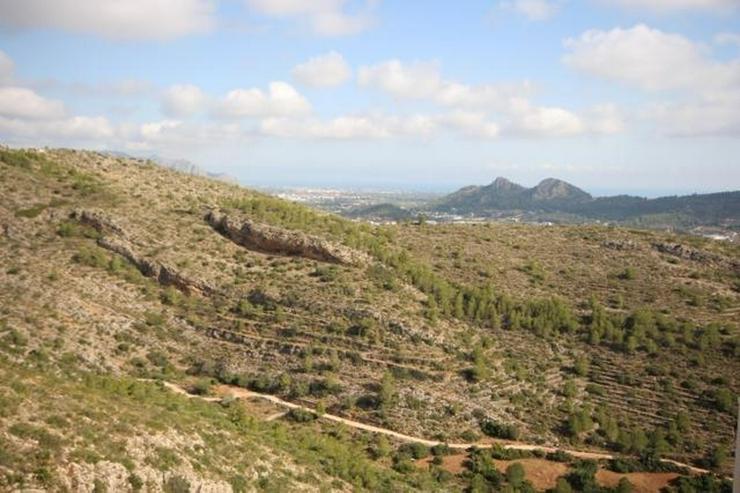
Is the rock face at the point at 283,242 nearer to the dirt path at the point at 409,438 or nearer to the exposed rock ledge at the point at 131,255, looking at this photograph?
the exposed rock ledge at the point at 131,255

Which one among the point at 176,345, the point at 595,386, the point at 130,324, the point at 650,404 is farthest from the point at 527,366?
the point at 130,324

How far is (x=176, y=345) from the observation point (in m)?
36.6

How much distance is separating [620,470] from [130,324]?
29022 millimetres

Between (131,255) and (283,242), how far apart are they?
1066cm

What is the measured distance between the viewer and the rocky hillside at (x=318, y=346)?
2552 cm

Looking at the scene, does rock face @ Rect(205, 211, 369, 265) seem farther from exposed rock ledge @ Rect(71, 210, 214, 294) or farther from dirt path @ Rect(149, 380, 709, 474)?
dirt path @ Rect(149, 380, 709, 474)

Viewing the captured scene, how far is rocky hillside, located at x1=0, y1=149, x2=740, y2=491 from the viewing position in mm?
25516

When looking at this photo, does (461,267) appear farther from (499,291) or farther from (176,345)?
(176,345)

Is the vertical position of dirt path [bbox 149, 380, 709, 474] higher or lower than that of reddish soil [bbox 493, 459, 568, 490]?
higher

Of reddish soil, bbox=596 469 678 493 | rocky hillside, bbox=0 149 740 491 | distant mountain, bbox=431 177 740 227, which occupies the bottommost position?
reddish soil, bbox=596 469 678 493

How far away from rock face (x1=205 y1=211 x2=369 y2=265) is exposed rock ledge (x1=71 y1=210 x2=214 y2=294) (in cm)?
605

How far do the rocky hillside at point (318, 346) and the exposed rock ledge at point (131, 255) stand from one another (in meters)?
0.12

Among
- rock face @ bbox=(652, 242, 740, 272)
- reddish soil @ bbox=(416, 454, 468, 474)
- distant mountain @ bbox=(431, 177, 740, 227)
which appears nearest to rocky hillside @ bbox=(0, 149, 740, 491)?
reddish soil @ bbox=(416, 454, 468, 474)

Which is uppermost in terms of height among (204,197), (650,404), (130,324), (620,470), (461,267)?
(204,197)
